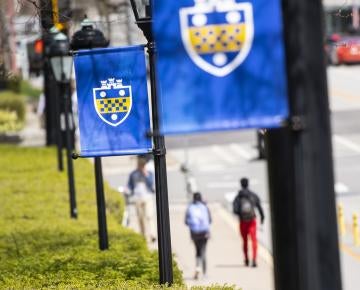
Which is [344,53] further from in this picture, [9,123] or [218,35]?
[218,35]

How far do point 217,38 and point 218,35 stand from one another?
0.6 inches

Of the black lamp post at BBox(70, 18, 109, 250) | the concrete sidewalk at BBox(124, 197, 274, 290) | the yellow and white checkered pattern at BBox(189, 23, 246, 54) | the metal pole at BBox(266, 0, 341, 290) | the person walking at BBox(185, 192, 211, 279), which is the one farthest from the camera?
the person walking at BBox(185, 192, 211, 279)

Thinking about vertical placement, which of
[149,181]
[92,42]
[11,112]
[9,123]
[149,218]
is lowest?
[149,218]

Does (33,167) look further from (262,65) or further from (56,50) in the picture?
(262,65)

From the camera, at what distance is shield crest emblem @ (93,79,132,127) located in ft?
34.5

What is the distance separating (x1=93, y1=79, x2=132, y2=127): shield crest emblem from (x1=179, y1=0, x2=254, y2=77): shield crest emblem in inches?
179

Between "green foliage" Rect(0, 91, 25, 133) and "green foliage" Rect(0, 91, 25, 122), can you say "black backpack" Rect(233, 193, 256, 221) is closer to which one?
"green foliage" Rect(0, 91, 25, 133)

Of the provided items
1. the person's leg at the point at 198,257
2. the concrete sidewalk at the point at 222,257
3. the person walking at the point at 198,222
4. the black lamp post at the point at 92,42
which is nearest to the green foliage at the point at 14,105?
the concrete sidewalk at the point at 222,257

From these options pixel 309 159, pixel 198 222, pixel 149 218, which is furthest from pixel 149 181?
pixel 309 159

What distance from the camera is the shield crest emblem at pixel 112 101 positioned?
10.5 meters

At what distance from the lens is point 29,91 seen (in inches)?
2125

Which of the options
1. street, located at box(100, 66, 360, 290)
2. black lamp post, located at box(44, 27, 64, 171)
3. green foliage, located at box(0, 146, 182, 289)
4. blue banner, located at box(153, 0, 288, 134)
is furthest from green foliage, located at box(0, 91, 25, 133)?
blue banner, located at box(153, 0, 288, 134)

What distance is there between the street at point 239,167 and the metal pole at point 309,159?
12.1m

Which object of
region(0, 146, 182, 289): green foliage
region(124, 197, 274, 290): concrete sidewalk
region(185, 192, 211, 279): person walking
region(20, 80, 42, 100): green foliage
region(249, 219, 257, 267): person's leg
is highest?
region(20, 80, 42, 100): green foliage
